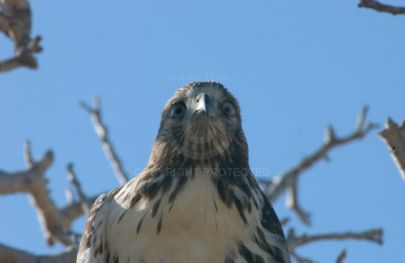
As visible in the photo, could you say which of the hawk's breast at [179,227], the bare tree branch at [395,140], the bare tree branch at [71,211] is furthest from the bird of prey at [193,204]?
the bare tree branch at [71,211]

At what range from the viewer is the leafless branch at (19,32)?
254 inches

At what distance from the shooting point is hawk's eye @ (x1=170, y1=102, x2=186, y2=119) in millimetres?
6074

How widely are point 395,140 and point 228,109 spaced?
1252 mm

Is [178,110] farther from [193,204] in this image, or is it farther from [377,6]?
[377,6]

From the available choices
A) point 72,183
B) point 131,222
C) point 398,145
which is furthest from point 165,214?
point 72,183

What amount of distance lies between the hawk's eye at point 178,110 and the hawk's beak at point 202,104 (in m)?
0.19

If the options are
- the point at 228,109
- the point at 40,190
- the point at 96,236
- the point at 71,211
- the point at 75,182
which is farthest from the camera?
the point at 71,211

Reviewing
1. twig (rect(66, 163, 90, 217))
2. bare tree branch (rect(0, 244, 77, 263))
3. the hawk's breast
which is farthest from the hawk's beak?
twig (rect(66, 163, 90, 217))

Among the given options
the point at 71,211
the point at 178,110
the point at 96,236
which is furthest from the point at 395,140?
the point at 71,211

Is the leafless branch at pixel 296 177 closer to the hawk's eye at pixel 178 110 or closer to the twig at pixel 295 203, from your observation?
the twig at pixel 295 203

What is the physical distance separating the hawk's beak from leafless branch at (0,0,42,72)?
123cm

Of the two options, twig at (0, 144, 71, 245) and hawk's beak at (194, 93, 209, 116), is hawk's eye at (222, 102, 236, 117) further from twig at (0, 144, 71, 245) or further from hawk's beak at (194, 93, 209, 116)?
twig at (0, 144, 71, 245)

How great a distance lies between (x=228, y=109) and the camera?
241 inches

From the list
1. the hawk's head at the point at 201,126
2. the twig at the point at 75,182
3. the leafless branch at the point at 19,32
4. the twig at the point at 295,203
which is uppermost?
the leafless branch at the point at 19,32
